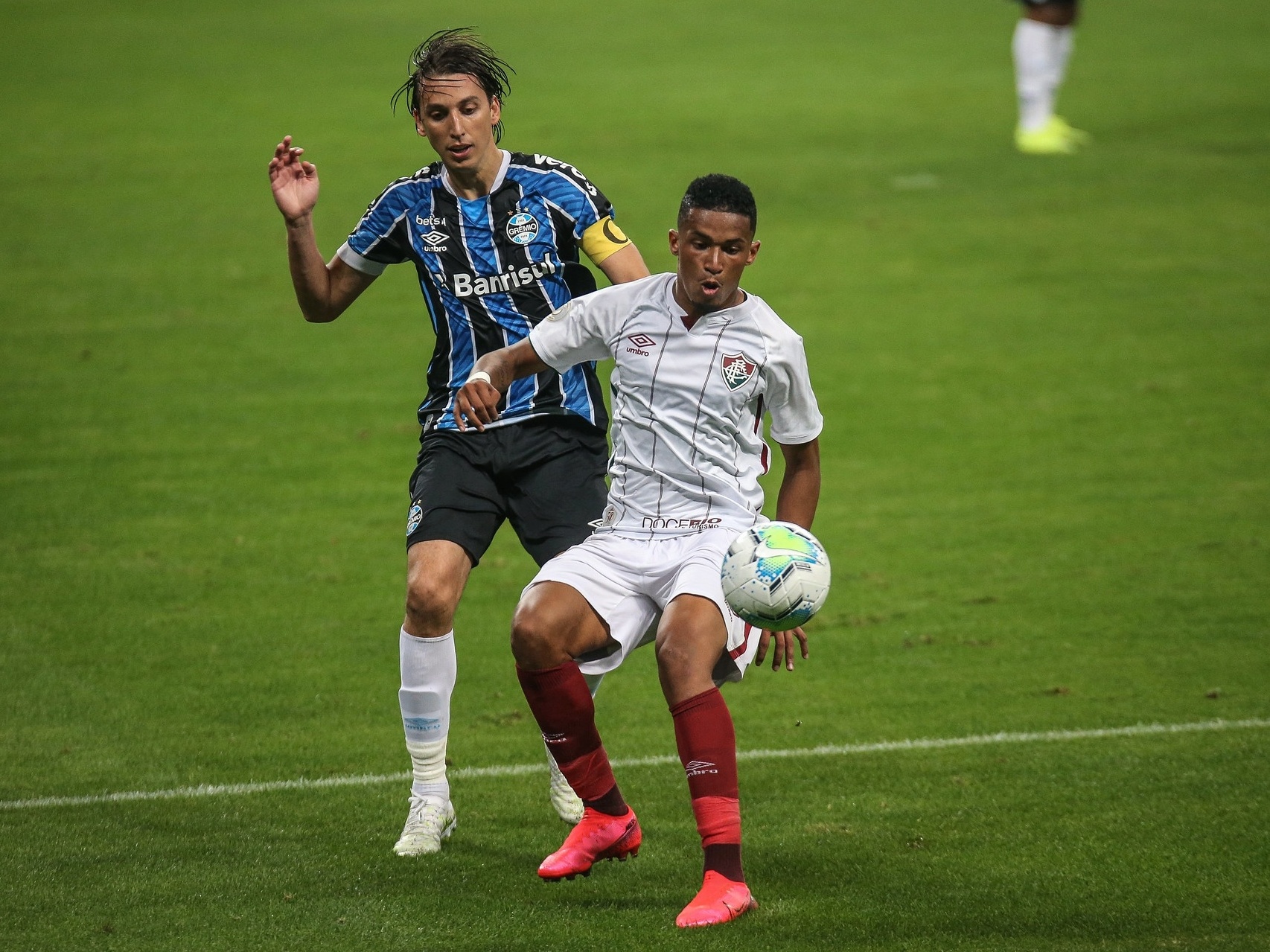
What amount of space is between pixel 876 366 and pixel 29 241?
8.16 metres

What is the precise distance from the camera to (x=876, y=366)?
527 inches

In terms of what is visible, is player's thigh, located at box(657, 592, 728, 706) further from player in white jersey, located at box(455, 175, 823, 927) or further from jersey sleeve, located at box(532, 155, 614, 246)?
jersey sleeve, located at box(532, 155, 614, 246)

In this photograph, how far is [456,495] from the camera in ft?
18.4

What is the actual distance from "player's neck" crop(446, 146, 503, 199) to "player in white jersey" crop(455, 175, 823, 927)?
781 mm

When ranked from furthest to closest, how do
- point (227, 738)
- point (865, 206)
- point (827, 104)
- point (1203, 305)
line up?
1. point (827, 104)
2. point (865, 206)
3. point (1203, 305)
4. point (227, 738)

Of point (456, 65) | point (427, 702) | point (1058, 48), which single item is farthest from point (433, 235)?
point (1058, 48)

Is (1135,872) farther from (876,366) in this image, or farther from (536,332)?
(876,366)

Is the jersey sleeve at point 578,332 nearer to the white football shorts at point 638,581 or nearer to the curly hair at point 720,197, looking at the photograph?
the curly hair at point 720,197

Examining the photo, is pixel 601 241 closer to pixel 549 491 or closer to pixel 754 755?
pixel 549 491

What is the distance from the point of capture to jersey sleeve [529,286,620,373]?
5266mm

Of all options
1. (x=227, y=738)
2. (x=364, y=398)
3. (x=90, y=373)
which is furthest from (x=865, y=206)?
(x=227, y=738)

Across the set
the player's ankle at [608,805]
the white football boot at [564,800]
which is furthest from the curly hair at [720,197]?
the white football boot at [564,800]

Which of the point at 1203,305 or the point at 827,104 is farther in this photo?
the point at 827,104

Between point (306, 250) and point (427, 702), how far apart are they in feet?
5.36
